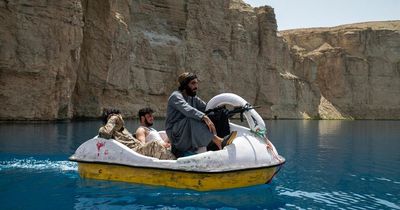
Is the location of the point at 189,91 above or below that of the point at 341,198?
above

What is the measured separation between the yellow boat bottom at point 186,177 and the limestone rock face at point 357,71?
80611mm

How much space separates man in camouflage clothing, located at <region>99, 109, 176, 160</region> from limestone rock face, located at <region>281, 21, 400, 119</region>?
80.5 metres

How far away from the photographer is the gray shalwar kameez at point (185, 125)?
302 inches

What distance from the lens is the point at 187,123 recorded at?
7.91 m

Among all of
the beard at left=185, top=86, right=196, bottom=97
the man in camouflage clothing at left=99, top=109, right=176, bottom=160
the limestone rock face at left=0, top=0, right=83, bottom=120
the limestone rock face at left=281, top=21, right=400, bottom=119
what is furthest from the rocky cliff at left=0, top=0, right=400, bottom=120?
the beard at left=185, top=86, right=196, bottom=97

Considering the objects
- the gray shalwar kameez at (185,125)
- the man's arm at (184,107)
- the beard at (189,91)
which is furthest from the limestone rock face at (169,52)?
the man's arm at (184,107)

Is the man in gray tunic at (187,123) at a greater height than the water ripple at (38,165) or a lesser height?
greater

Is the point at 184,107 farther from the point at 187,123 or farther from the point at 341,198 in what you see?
the point at 341,198

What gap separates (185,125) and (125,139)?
1685 mm

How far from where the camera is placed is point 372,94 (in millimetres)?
92188

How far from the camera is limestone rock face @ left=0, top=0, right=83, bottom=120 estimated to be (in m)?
30.1

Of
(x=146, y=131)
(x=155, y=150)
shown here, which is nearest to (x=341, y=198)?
(x=155, y=150)

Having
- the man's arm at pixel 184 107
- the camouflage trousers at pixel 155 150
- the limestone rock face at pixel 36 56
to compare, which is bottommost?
the camouflage trousers at pixel 155 150

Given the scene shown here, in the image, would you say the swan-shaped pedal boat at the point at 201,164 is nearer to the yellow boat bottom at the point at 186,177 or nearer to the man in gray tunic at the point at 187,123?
the yellow boat bottom at the point at 186,177
